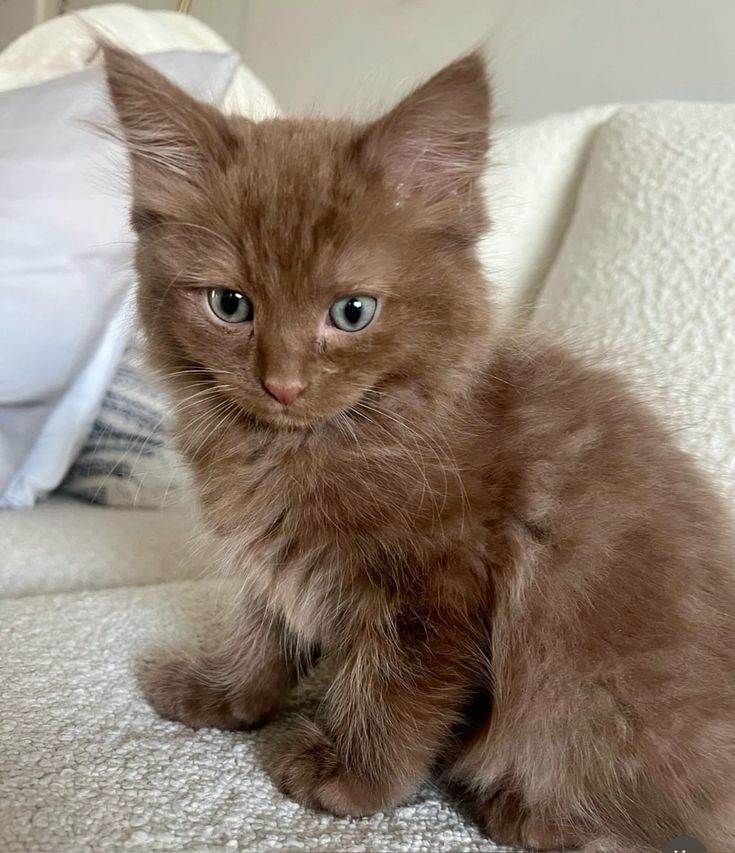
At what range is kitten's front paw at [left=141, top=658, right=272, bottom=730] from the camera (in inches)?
36.5

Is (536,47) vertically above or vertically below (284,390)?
above

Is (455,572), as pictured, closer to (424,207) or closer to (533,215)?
(424,207)

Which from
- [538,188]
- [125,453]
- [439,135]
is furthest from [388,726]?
[538,188]

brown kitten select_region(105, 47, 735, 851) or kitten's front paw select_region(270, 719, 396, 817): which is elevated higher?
brown kitten select_region(105, 47, 735, 851)

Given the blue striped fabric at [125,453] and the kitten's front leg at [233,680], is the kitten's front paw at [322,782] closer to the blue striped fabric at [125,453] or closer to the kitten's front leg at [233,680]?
the kitten's front leg at [233,680]

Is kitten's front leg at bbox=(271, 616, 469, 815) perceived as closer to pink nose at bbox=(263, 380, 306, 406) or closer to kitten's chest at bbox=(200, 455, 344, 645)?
kitten's chest at bbox=(200, 455, 344, 645)

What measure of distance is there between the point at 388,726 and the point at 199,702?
0.91 feet

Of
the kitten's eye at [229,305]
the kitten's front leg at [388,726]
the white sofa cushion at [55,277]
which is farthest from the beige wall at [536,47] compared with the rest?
the kitten's front leg at [388,726]

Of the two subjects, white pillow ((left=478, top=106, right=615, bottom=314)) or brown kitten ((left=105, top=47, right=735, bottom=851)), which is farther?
white pillow ((left=478, top=106, right=615, bottom=314))

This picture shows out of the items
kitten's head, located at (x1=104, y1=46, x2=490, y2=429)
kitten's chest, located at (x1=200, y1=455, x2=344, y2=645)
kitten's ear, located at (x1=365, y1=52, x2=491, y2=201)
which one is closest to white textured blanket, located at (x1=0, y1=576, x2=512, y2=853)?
kitten's chest, located at (x1=200, y1=455, x2=344, y2=645)

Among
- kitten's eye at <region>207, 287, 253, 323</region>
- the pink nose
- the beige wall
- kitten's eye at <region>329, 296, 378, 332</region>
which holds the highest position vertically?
the beige wall

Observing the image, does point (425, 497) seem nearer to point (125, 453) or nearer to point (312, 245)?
point (312, 245)

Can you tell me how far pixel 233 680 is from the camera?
96cm

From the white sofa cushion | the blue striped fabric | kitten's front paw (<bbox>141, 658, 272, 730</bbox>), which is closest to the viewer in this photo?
kitten's front paw (<bbox>141, 658, 272, 730</bbox>)
